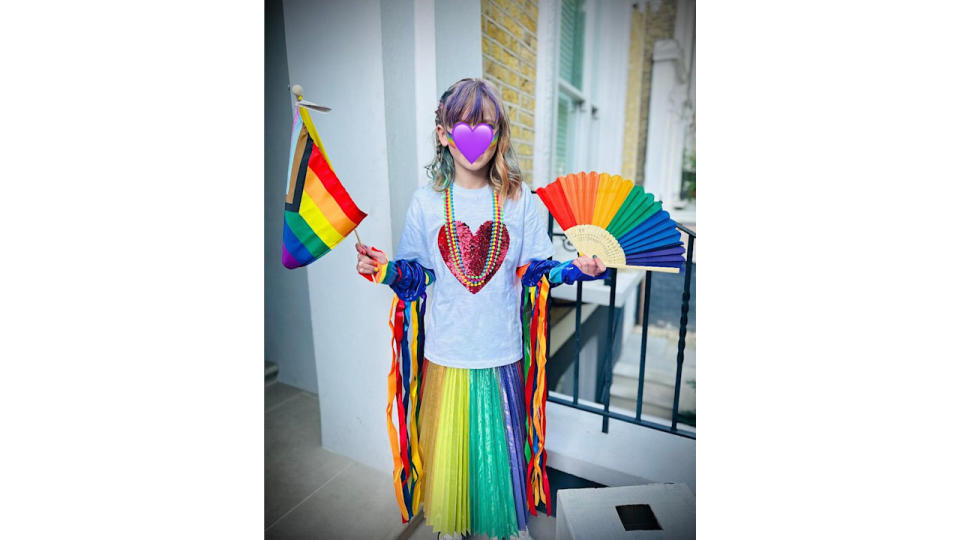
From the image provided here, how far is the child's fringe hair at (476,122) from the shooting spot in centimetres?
96

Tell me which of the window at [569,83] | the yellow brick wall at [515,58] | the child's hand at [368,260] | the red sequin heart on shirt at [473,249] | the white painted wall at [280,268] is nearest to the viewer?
the child's hand at [368,260]

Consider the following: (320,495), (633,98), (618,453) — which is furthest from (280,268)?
(633,98)

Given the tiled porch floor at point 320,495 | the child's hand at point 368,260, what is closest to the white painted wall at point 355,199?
the tiled porch floor at point 320,495

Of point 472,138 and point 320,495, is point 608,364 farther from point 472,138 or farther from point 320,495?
point 320,495

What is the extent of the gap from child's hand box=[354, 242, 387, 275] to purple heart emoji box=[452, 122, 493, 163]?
1.02 ft

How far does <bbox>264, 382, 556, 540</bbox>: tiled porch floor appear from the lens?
129 cm

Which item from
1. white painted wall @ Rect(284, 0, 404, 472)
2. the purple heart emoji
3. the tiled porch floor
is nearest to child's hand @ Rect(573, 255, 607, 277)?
the purple heart emoji

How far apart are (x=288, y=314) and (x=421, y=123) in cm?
123

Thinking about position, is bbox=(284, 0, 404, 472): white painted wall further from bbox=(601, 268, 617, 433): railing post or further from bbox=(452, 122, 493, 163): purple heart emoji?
bbox=(601, 268, 617, 433): railing post

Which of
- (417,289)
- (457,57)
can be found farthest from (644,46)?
(417,289)

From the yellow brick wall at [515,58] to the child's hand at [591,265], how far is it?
0.43 metres

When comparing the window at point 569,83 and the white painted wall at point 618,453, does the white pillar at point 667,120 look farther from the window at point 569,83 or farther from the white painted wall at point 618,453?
the white painted wall at point 618,453

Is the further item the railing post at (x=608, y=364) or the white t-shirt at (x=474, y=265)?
the railing post at (x=608, y=364)
